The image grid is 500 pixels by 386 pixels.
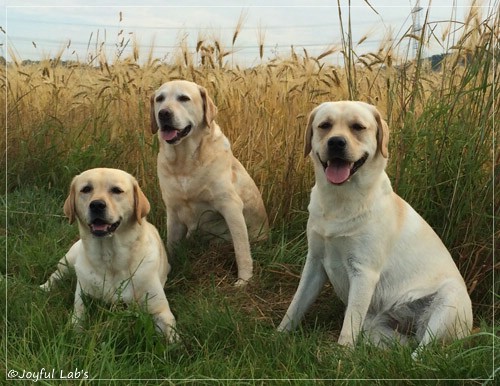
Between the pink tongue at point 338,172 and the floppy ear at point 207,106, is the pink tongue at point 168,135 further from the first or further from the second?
the pink tongue at point 338,172

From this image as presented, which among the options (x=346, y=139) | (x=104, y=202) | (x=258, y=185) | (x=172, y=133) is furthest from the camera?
(x=258, y=185)

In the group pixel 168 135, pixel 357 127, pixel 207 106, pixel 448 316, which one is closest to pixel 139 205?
pixel 168 135

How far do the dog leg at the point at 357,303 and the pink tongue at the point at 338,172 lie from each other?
0.49 metres

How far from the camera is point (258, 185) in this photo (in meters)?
5.00

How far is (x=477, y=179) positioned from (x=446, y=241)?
1.43 feet

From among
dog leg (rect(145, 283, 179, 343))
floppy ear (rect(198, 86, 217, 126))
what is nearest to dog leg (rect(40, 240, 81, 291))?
dog leg (rect(145, 283, 179, 343))

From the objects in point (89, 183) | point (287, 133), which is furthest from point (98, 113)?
point (89, 183)

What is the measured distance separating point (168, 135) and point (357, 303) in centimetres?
174

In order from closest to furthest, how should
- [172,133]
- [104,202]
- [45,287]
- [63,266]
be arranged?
[104,202] < [45,287] < [63,266] < [172,133]

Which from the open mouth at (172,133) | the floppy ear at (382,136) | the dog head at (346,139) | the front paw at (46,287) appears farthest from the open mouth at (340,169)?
the front paw at (46,287)

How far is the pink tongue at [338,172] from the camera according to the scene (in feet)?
10.4

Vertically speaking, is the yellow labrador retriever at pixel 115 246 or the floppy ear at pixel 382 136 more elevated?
the floppy ear at pixel 382 136

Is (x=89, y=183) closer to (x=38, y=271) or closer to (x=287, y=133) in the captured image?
(x=38, y=271)

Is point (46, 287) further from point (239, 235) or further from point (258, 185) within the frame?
point (258, 185)
